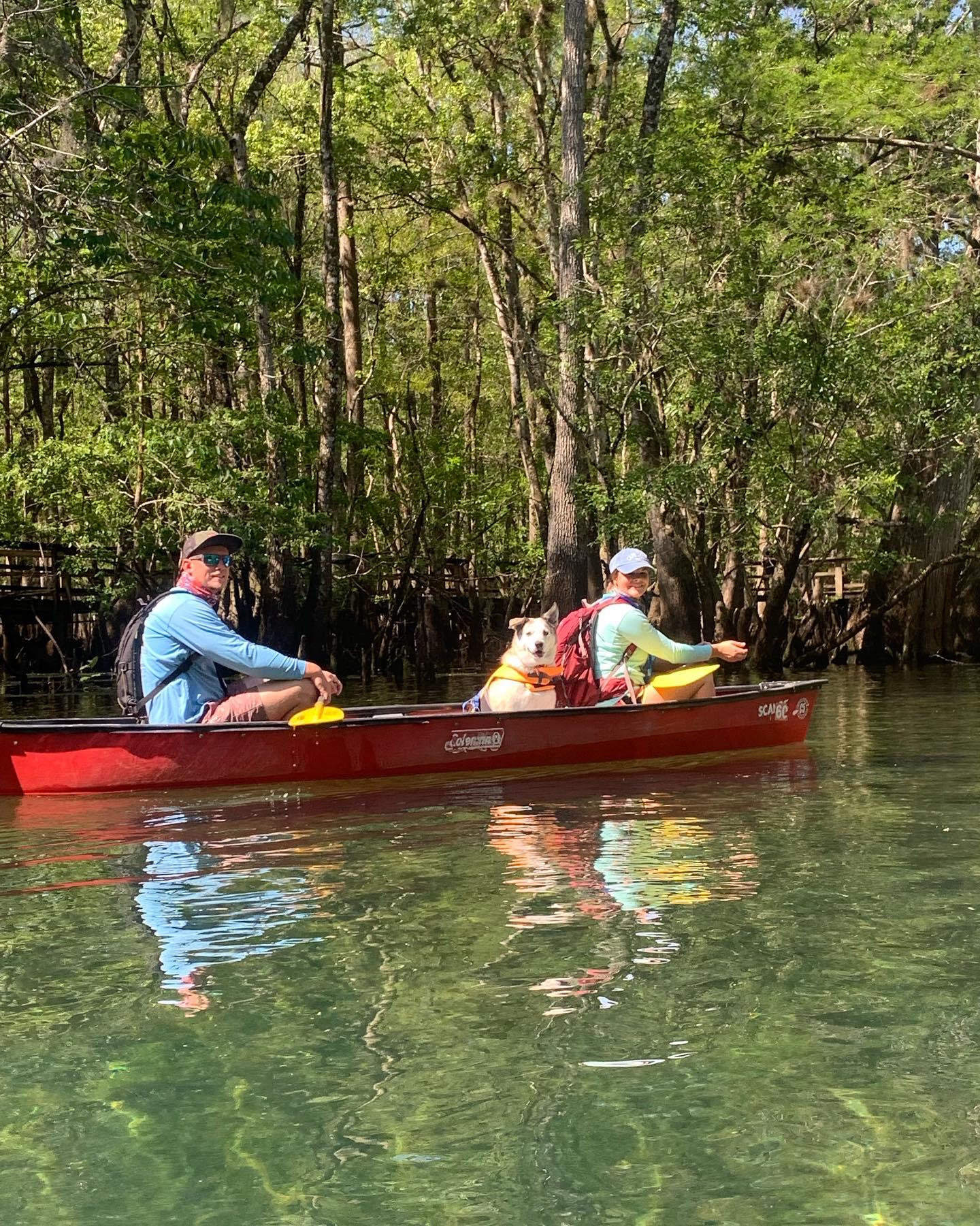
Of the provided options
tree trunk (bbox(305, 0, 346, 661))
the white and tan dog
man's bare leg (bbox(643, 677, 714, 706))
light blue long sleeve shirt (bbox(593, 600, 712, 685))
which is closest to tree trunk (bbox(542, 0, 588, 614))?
tree trunk (bbox(305, 0, 346, 661))

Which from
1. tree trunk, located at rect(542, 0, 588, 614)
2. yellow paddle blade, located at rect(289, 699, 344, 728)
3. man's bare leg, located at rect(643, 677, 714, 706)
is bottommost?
man's bare leg, located at rect(643, 677, 714, 706)

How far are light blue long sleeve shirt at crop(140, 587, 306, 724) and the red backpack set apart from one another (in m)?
2.44

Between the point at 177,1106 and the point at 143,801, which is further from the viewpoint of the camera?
the point at 143,801

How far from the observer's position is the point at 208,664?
9.63m

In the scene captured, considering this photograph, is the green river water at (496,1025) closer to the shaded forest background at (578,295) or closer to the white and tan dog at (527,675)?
the white and tan dog at (527,675)

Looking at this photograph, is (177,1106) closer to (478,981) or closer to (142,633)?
(478,981)

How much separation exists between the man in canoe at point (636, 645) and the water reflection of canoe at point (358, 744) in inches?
8.8

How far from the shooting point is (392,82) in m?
26.4

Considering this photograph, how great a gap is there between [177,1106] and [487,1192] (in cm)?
99

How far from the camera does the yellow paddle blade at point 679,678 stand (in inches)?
441

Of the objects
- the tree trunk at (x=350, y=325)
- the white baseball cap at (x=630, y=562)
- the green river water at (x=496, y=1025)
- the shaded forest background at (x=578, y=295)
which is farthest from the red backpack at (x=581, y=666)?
the tree trunk at (x=350, y=325)

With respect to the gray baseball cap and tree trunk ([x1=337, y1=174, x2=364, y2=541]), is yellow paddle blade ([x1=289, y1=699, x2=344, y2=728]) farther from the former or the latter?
tree trunk ([x1=337, y1=174, x2=364, y2=541])

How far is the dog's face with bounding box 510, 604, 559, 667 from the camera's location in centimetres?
998

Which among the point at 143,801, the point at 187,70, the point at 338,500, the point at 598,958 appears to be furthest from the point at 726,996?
the point at 187,70
